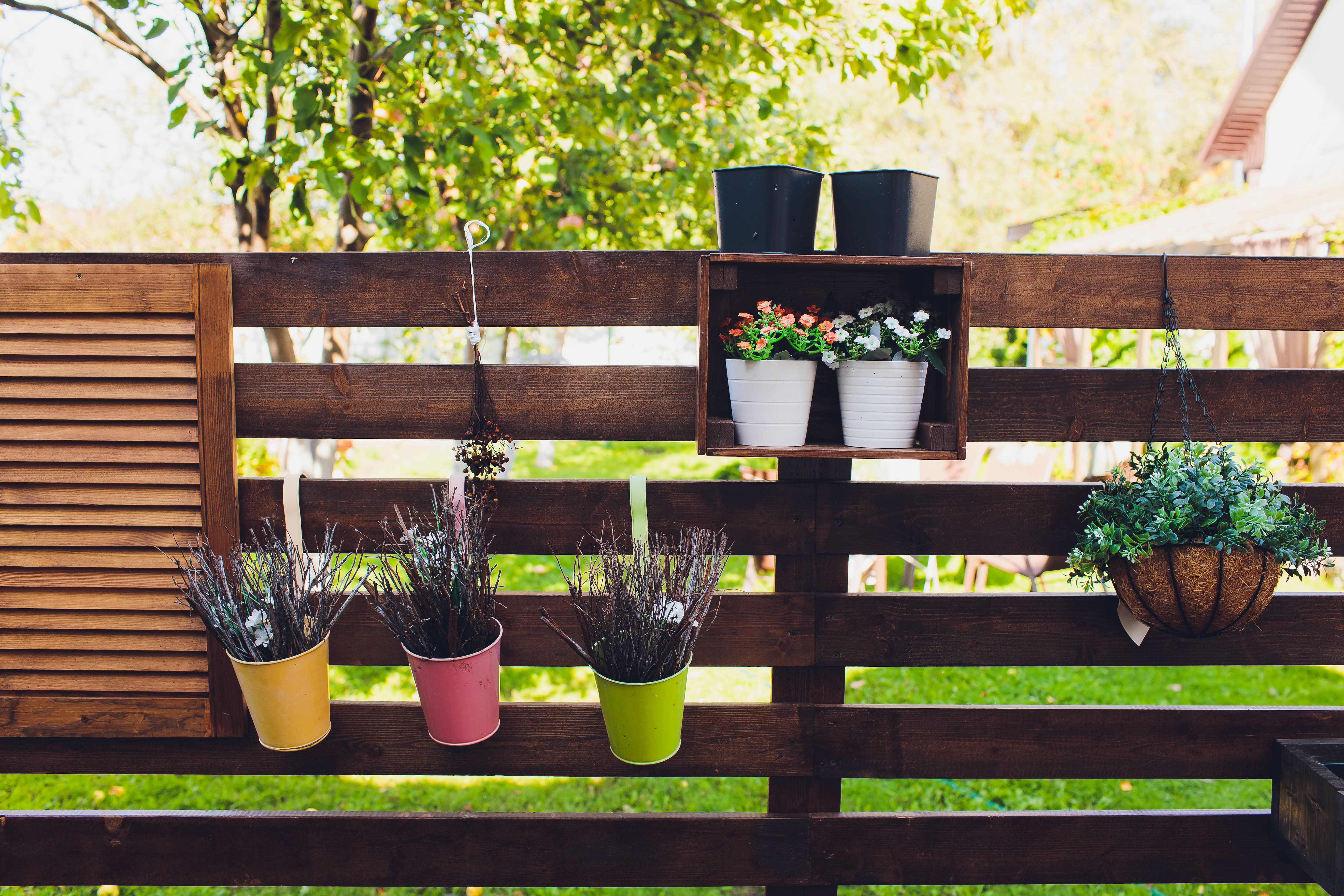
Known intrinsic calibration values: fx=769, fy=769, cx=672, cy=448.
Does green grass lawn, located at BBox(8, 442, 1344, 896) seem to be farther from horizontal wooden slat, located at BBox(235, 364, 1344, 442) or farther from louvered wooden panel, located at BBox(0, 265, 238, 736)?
horizontal wooden slat, located at BBox(235, 364, 1344, 442)

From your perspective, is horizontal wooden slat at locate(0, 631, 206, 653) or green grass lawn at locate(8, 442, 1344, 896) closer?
horizontal wooden slat at locate(0, 631, 206, 653)

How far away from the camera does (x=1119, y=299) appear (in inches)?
66.1

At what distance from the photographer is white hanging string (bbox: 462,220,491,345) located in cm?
148

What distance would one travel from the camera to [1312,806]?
1.58 m

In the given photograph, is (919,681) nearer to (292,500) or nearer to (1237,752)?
(1237,752)

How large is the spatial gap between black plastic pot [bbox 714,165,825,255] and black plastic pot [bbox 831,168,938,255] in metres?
0.06

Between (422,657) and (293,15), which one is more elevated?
(293,15)

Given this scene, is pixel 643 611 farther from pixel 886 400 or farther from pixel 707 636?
pixel 886 400

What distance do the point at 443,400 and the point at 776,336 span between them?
75cm

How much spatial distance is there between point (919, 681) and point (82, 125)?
11225 mm

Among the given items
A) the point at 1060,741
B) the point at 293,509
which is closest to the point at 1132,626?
the point at 1060,741

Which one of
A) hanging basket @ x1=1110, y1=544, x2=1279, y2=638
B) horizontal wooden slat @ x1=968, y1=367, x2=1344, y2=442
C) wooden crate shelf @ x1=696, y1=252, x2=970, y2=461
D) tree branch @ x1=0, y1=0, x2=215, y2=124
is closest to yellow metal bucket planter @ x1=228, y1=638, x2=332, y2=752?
wooden crate shelf @ x1=696, y1=252, x2=970, y2=461

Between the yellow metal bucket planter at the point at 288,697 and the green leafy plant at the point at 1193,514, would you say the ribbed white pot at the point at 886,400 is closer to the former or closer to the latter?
the green leafy plant at the point at 1193,514

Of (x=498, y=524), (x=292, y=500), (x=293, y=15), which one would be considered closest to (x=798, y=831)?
(x=498, y=524)
